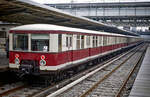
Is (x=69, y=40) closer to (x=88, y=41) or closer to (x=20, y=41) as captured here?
(x=20, y=41)

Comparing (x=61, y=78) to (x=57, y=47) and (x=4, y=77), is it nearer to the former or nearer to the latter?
(x=57, y=47)

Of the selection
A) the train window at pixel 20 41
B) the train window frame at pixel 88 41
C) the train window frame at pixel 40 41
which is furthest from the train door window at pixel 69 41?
the train window frame at pixel 88 41

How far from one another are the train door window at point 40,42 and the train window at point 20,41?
404 millimetres

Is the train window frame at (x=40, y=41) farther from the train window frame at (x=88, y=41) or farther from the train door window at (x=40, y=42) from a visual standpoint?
Answer: the train window frame at (x=88, y=41)

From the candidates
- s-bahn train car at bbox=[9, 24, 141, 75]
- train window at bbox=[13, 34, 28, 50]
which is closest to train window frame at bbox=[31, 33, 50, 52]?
s-bahn train car at bbox=[9, 24, 141, 75]

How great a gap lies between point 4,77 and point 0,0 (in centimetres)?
494

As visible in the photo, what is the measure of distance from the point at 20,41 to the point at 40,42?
1149mm

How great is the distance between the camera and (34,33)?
10.7 m

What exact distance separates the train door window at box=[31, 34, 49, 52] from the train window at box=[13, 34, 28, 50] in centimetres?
40

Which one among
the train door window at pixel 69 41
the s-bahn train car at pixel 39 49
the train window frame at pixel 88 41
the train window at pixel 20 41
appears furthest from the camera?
the train window frame at pixel 88 41

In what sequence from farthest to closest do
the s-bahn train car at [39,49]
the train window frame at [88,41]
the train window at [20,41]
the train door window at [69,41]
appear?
1. the train window frame at [88,41]
2. the train door window at [69,41]
3. the train window at [20,41]
4. the s-bahn train car at [39,49]

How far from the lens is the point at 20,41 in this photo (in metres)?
11.1

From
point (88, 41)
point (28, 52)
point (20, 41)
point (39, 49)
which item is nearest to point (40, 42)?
point (39, 49)

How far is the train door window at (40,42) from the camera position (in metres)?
10.6
